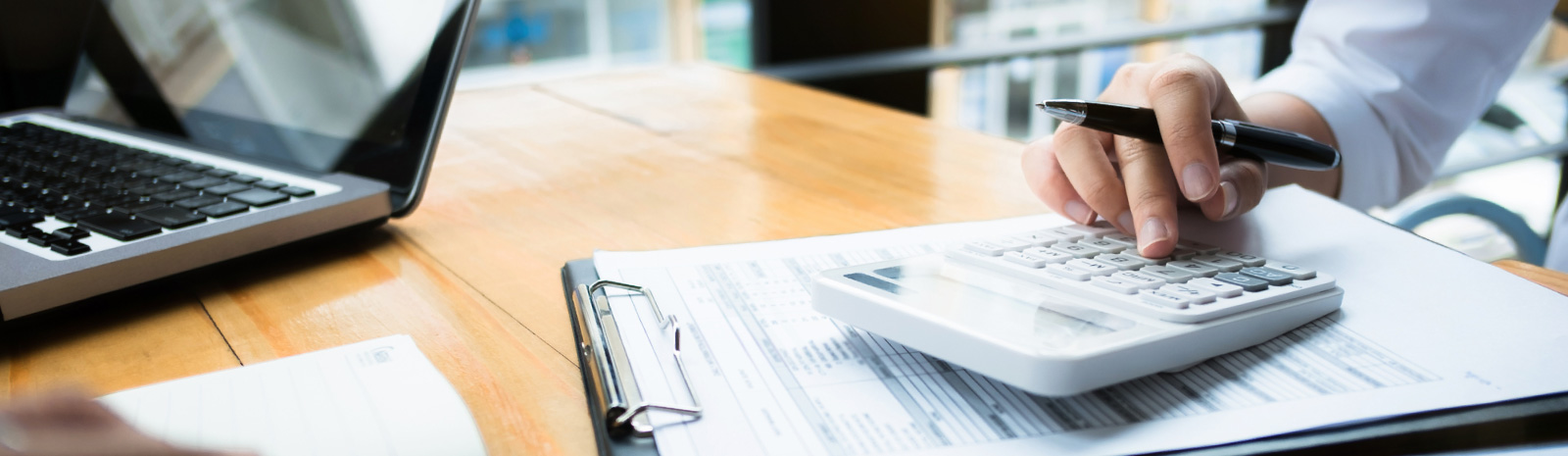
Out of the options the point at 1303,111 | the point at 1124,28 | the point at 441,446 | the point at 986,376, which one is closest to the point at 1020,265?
the point at 986,376

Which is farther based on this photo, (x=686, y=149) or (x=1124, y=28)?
(x=1124, y=28)

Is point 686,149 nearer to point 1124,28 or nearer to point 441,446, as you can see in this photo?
point 441,446

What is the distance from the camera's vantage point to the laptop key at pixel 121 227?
41 cm

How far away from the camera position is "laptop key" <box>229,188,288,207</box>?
46 cm

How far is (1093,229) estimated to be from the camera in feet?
1.50

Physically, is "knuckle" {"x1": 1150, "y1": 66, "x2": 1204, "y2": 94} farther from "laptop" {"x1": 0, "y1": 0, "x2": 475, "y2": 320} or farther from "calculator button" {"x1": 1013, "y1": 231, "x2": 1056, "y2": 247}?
"laptop" {"x1": 0, "y1": 0, "x2": 475, "y2": 320}

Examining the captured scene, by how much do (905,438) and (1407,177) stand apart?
603 millimetres

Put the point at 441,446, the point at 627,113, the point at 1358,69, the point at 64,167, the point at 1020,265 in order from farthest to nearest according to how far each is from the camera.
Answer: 1. the point at 627,113
2. the point at 1358,69
3. the point at 64,167
4. the point at 1020,265
5. the point at 441,446

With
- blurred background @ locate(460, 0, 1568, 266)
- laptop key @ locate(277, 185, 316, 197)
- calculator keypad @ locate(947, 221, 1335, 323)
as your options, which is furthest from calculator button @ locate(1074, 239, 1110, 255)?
blurred background @ locate(460, 0, 1568, 266)

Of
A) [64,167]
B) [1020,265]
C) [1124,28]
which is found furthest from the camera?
[1124,28]

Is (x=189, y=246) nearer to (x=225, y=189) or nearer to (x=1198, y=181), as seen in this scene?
(x=225, y=189)

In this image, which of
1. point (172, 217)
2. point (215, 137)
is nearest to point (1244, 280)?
point (172, 217)

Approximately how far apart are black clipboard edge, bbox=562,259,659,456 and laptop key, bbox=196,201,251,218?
161 millimetres

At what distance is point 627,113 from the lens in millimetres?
884
